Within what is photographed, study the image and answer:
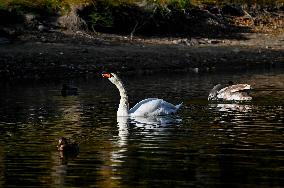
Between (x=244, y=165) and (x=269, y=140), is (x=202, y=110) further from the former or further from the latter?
(x=244, y=165)

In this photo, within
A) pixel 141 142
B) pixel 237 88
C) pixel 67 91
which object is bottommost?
pixel 141 142

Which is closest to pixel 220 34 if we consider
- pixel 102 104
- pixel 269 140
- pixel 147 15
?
pixel 147 15

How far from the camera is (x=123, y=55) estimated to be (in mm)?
44156

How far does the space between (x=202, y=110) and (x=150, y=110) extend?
2.40 metres

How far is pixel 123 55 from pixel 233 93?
14.5 m

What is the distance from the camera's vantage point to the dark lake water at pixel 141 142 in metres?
15.1

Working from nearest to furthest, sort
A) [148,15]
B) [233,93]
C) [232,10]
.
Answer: [233,93] → [148,15] → [232,10]

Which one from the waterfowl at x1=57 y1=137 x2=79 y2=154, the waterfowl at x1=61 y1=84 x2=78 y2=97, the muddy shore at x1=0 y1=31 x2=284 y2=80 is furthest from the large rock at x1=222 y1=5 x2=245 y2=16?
the waterfowl at x1=57 y1=137 x2=79 y2=154

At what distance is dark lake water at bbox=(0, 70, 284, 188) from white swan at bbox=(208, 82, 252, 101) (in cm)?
55

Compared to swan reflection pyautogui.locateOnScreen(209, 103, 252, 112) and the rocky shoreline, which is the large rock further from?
swan reflection pyautogui.locateOnScreen(209, 103, 252, 112)

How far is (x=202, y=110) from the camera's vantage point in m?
26.8

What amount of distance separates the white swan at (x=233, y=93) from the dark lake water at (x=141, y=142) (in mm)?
548

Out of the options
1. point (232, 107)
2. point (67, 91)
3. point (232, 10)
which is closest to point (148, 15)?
point (232, 10)

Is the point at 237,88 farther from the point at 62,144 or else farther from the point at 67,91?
the point at 62,144
